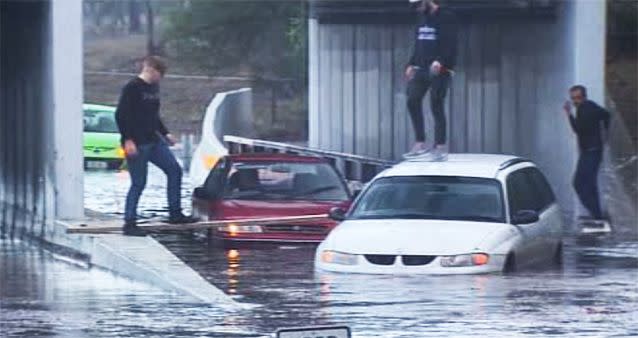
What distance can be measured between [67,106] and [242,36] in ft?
115

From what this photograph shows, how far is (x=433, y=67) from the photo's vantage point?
69.9ft

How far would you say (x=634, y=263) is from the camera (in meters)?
19.5

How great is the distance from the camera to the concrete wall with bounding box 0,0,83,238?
21828 millimetres

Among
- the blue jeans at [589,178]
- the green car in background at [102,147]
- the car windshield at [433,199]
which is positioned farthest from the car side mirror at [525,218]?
the green car in background at [102,147]

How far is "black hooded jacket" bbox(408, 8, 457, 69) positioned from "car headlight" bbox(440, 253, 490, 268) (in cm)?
465

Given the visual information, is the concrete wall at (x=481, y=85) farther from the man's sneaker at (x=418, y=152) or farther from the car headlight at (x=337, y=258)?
the car headlight at (x=337, y=258)

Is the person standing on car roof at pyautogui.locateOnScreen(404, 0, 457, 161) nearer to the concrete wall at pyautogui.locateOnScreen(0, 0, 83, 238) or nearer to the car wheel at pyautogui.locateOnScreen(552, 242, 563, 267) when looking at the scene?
the car wheel at pyautogui.locateOnScreen(552, 242, 563, 267)

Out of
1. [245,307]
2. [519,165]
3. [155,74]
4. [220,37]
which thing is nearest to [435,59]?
[519,165]

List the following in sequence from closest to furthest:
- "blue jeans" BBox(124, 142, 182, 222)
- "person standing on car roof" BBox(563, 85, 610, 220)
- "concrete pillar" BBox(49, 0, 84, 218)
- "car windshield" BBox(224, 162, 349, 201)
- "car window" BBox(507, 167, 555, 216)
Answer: "car window" BBox(507, 167, 555, 216), "blue jeans" BBox(124, 142, 182, 222), "concrete pillar" BBox(49, 0, 84, 218), "car windshield" BBox(224, 162, 349, 201), "person standing on car roof" BBox(563, 85, 610, 220)

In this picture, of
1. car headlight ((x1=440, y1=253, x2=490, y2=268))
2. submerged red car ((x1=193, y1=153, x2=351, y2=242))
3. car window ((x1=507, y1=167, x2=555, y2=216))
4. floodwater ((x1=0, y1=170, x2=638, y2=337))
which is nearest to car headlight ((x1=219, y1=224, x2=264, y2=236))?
submerged red car ((x1=193, y1=153, x2=351, y2=242))

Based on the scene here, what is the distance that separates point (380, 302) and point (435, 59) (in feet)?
22.4

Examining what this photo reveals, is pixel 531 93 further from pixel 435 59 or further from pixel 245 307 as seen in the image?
pixel 245 307

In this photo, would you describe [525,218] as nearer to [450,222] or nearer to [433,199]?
[450,222]

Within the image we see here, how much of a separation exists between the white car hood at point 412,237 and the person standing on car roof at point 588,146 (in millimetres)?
6143
